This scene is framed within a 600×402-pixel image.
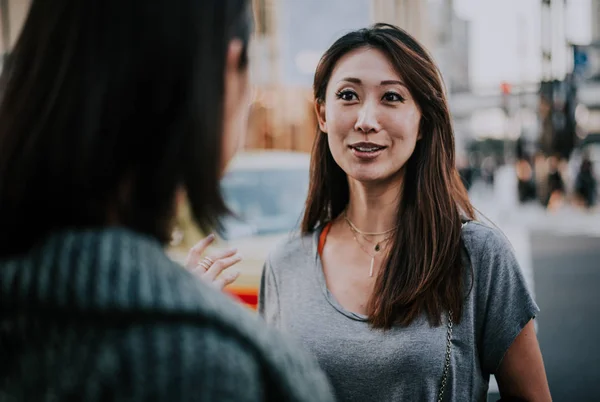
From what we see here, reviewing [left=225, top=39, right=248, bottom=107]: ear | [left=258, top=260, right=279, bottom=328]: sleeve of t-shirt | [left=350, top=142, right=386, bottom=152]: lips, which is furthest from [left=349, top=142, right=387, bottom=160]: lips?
[left=225, top=39, right=248, bottom=107]: ear

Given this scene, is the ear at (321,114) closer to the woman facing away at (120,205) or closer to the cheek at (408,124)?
the cheek at (408,124)

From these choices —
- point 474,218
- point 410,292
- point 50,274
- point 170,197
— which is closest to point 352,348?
point 410,292

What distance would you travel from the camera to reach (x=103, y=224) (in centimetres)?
82

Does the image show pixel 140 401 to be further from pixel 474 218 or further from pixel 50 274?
pixel 474 218

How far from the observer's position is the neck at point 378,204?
203cm

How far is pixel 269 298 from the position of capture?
6.88 feet

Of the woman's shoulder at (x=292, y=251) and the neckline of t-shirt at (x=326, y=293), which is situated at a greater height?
the woman's shoulder at (x=292, y=251)

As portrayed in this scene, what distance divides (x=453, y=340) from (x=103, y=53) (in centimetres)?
126

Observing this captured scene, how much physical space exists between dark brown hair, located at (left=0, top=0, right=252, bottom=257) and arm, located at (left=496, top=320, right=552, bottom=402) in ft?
4.07

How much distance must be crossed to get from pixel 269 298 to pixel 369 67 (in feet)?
2.61

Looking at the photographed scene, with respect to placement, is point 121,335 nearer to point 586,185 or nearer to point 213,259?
point 213,259

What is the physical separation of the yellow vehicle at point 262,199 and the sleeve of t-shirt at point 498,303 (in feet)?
7.27

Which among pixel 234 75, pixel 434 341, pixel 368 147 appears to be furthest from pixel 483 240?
pixel 234 75

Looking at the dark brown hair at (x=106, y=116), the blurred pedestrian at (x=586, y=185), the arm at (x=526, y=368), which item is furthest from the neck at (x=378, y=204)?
the blurred pedestrian at (x=586, y=185)
